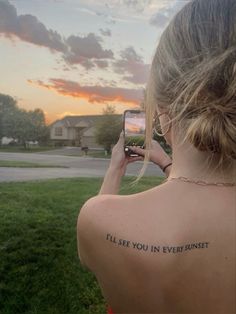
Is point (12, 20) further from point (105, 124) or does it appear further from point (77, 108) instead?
point (105, 124)

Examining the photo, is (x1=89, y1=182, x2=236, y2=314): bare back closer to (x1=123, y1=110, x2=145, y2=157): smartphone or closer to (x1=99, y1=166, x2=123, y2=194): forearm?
(x1=99, y1=166, x2=123, y2=194): forearm

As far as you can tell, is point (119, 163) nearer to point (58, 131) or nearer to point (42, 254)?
point (58, 131)

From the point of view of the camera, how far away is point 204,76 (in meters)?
0.56

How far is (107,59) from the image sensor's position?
81.4 inches

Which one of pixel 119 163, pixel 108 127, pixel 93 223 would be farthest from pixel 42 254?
pixel 93 223

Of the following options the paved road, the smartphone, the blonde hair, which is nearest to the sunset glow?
the paved road

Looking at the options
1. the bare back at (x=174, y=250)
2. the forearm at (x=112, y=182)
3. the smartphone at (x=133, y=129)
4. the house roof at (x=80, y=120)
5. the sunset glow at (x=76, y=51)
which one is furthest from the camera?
the house roof at (x=80, y=120)

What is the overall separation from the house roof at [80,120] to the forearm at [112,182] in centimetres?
116

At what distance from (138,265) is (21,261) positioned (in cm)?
159

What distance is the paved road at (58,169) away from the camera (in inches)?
79.4

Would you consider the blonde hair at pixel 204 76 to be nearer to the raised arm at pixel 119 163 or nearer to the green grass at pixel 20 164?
the raised arm at pixel 119 163

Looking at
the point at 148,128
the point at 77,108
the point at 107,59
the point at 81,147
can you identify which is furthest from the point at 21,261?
the point at 148,128

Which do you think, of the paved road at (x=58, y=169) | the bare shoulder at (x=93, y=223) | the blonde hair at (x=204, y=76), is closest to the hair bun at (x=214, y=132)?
the blonde hair at (x=204, y=76)

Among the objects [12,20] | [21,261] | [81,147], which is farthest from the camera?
[81,147]
